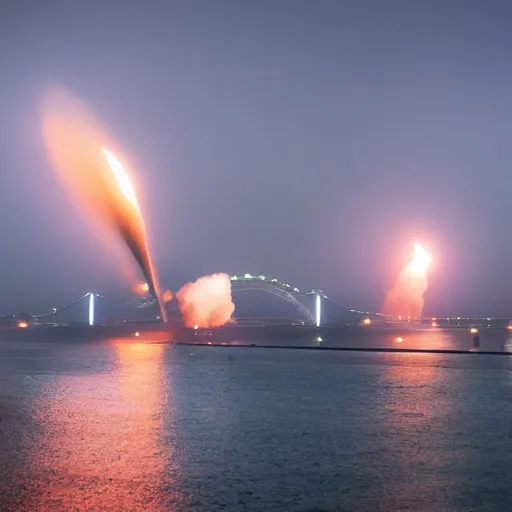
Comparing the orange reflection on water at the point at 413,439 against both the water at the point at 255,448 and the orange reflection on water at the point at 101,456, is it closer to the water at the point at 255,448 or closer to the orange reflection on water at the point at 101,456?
the water at the point at 255,448

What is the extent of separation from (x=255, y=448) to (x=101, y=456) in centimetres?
342

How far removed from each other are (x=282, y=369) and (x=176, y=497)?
34.0m

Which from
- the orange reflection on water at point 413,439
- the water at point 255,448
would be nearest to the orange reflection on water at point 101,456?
the water at point 255,448

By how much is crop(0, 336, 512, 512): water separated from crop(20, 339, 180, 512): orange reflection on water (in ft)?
0.12

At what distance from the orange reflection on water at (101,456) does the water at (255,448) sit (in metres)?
0.04

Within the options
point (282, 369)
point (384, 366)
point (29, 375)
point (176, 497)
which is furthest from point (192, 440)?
point (384, 366)

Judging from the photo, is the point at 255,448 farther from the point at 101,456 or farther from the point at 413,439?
the point at 413,439

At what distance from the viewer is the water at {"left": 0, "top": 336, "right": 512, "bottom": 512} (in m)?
11.3

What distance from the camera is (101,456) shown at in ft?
48.5

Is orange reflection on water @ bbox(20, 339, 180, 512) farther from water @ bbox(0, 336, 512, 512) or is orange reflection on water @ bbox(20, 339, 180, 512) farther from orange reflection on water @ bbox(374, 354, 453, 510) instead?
orange reflection on water @ bbox(374, 354, 453, 510)

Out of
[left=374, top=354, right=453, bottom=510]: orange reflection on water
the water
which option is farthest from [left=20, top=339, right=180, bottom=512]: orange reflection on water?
[left=374, top=354, right=453, bottom=510]: orange reflection on water

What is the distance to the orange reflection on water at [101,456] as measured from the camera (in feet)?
36.8

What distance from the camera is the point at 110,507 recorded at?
1073 cm

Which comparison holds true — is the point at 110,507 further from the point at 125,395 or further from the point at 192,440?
the point at 125,395
